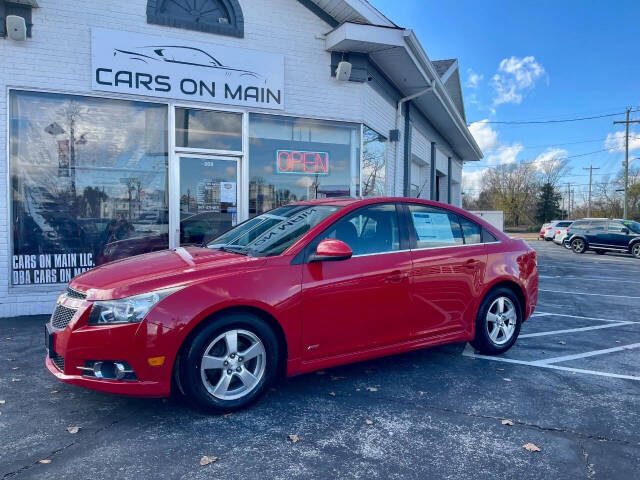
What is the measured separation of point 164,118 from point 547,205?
204ft

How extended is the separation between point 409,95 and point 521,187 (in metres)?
59.5

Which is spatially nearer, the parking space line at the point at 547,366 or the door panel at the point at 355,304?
the door panel at the point at 355,304

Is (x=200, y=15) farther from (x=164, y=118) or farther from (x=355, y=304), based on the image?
(x=355, y=304)

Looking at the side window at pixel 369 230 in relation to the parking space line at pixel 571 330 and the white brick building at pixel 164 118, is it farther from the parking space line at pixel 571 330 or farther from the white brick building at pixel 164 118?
the white brick building at pixel 164 118

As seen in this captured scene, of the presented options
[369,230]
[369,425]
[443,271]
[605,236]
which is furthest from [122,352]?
[605,236]

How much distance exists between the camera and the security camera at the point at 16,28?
6527 millimetres

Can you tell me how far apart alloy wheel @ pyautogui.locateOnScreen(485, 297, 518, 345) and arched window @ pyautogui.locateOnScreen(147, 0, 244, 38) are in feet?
19.2

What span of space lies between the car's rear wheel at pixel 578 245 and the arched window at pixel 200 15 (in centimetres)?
1984

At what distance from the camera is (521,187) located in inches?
2562

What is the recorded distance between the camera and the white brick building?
6867mm

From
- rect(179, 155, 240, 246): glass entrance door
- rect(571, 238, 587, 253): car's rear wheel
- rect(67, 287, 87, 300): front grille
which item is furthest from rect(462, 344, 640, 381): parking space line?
rect(571, 238, 587, 253): car's rear wheel

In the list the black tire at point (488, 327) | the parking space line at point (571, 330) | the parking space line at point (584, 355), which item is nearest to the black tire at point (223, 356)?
the black tire at point (488, 327)

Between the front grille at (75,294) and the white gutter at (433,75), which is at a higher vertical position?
the white gutter at (433,75)

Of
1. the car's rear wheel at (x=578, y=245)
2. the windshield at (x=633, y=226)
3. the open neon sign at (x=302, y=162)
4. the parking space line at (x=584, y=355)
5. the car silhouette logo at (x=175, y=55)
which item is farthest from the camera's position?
the car's rear wheel at (x=578, y=245)
